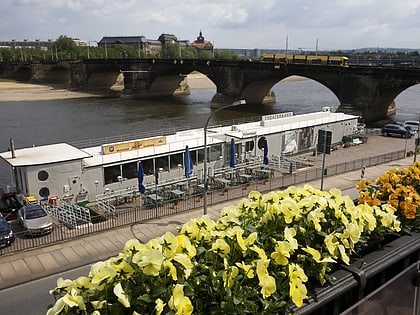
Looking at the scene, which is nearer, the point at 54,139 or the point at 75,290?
the point at 75,290

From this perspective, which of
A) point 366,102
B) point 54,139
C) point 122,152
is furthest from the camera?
point 366,102

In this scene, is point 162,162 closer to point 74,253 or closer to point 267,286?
point 74,253

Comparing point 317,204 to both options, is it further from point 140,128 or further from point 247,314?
point 140,128

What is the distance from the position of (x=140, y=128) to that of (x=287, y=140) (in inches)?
1080

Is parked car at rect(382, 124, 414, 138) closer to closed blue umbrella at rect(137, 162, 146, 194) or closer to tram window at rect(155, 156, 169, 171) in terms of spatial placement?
tram window at rect(155, 156, 169, 171)

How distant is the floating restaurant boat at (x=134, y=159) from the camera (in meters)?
20.2

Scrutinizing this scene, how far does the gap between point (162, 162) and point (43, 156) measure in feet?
20.5

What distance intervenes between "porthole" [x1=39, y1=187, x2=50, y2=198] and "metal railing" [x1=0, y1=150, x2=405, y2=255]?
1822 mm

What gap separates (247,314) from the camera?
3.20 m

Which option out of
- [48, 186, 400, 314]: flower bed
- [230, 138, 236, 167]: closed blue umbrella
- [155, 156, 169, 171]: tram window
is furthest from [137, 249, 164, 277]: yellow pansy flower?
[230, 138, 236, 167]: closed blue umbrella

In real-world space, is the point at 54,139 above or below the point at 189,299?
below

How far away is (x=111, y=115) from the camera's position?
217ft

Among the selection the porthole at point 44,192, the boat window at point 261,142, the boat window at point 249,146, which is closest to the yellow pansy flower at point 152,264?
the porthole at point 44,192

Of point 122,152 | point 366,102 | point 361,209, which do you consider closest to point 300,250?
point 361,209
